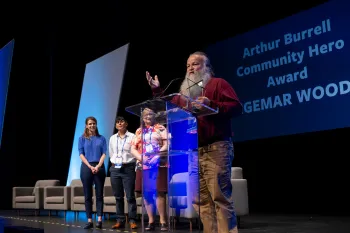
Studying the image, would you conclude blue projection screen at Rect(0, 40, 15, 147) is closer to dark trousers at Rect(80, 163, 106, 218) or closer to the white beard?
dark trousers at Rect(80, 163, 106, 218)

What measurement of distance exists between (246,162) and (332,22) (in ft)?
9.42

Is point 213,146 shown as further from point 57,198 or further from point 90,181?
point 57,198

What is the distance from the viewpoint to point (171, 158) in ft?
8.38

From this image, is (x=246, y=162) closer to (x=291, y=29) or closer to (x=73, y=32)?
(x=291, y=29)

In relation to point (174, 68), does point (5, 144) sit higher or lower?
lower

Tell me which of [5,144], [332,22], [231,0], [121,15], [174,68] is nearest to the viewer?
[332,22]

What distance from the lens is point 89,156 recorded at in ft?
17.6

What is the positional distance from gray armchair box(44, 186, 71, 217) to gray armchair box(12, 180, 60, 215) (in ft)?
0.93

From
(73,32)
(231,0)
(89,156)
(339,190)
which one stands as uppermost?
(73,32)

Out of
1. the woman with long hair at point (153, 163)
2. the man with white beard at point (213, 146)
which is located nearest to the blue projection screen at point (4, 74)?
the woman with long hair at point (153, 163)

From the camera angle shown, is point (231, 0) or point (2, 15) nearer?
point (231, 0)

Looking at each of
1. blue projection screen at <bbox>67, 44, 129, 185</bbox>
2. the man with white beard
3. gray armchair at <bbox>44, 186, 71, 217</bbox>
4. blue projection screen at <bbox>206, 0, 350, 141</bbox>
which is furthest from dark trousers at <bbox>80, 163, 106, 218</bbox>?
blue projection screen at <bbox>67, 44, 129, 185</bbox>

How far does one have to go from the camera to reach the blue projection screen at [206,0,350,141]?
18.7ft

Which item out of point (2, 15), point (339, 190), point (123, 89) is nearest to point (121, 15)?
point (123, 89)
